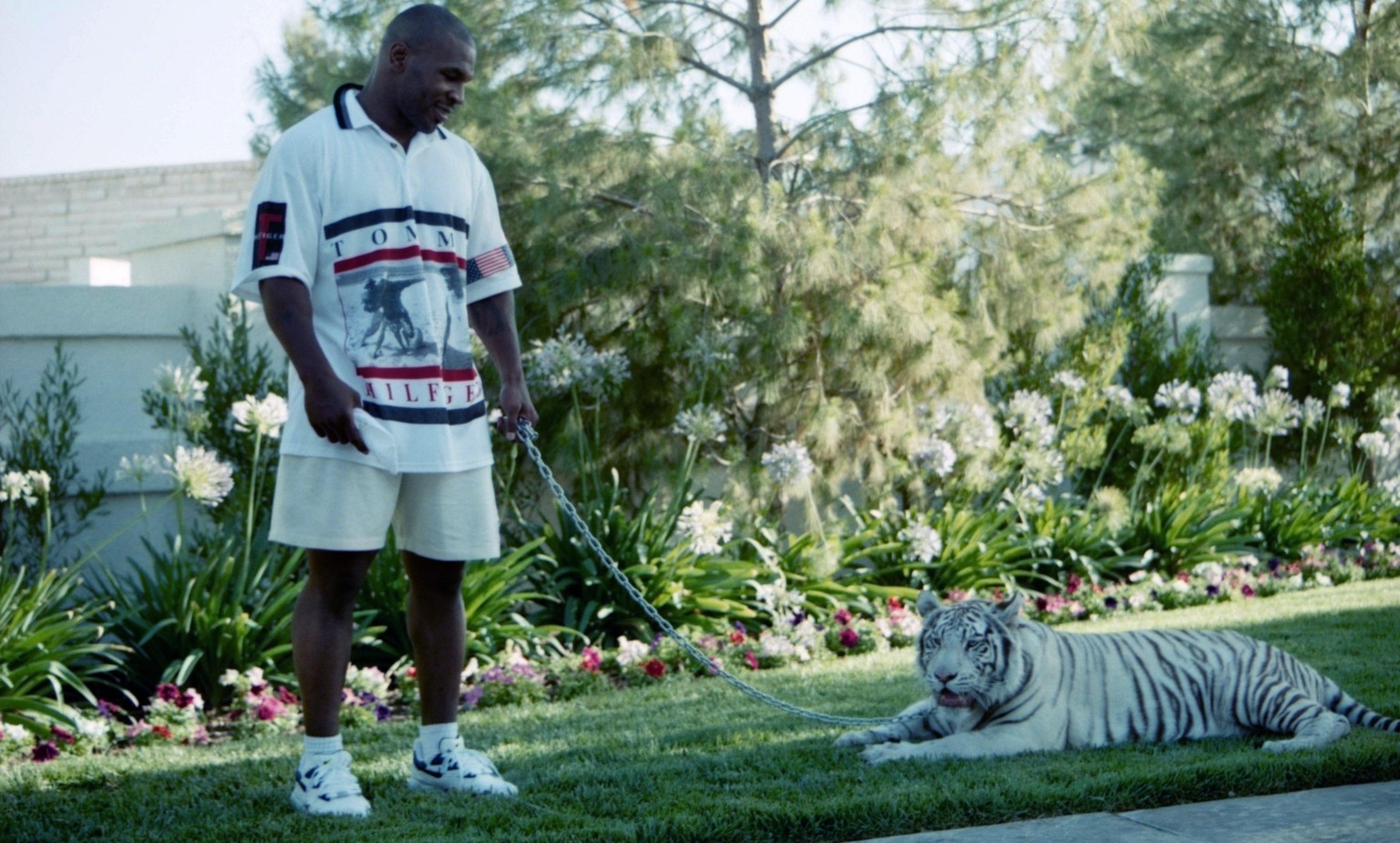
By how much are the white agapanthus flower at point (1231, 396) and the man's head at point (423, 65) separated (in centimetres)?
699

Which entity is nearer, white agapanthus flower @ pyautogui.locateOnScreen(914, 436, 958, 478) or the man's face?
the man's face

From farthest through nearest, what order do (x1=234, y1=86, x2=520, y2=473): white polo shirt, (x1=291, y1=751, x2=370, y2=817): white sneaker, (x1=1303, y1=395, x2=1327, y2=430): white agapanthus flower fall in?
(x1=1303, y1=395, x2=1327, y2=430): white agapanthus flower, (x1=291, y1=751, x2=370, y2=817): white sneaker, (x1=234, y1=86, x2=520, y2=473): white polo shirt

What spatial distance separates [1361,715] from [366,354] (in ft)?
10.6

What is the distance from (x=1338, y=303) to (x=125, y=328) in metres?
9.08

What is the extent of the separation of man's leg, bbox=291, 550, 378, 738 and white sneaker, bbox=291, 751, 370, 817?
0.08 m

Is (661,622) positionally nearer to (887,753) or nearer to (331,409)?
(887,753)

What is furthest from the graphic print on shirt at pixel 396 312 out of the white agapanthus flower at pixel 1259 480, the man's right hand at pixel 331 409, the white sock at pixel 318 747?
the white agapanthus flower at pixel 1259 480

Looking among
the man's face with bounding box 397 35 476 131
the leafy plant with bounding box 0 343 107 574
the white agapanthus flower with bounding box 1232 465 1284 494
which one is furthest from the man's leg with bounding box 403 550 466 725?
the white agapanthus flower with bounding box 1232 465 1284 494

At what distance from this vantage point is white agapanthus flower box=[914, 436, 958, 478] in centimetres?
789

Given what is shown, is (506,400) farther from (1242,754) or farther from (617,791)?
(1242,754)

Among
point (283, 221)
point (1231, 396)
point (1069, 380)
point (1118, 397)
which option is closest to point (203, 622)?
point (283, 221)

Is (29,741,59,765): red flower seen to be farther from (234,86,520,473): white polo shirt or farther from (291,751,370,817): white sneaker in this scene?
(234,86,520,473): white polo shirt

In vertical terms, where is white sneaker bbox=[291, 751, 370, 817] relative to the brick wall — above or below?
below

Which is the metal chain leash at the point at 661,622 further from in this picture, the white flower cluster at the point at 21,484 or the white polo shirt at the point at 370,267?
the white flower cluster at the point at 21,484
